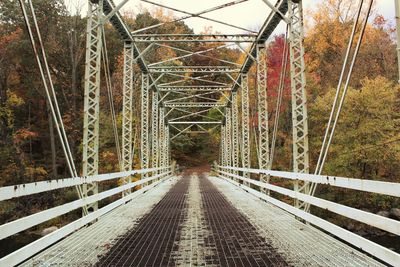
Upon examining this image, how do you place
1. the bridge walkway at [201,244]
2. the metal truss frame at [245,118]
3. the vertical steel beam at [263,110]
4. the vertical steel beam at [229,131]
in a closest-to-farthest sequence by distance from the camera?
the bridge walkway at [201,244] → the vertical steel beam at [263,110] → the metal truss frame at [245,118] → the vertical steel beam at [229,131]

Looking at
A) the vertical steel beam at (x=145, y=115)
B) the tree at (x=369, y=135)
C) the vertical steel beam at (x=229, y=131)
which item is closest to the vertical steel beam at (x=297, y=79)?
the vertical steel beam at (x=145, y=115)

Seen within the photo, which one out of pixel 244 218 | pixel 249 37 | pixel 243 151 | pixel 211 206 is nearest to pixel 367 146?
pixel 243 151

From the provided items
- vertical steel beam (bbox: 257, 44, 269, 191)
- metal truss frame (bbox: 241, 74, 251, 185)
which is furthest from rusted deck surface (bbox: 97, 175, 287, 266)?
metal truss frame (bbox: 241, 74, 251, 185)

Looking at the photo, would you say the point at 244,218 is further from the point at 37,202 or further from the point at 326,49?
the point at 326,49

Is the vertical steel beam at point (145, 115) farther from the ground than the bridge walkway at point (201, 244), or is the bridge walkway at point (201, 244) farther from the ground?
the vertical steel beam at point (145, 115)

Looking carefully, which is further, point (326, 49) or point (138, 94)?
point (326, 49)

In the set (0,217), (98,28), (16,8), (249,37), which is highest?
(16,8)

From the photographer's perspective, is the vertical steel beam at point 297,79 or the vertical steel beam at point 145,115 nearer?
the vertical steel beam at point 297,79

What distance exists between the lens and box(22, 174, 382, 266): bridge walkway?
184 inches

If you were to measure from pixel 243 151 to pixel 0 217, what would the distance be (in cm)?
1313

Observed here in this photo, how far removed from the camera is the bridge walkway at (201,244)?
184 inches

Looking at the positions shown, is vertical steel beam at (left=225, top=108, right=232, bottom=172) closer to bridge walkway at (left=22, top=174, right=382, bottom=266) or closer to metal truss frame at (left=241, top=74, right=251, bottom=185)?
metal truss frame at (left=241, top=74, right=251, bottom=185)

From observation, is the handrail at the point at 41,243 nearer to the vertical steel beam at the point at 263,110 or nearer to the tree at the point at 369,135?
the vertical steel beam at the point at 263,110

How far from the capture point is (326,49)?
35.2 m
